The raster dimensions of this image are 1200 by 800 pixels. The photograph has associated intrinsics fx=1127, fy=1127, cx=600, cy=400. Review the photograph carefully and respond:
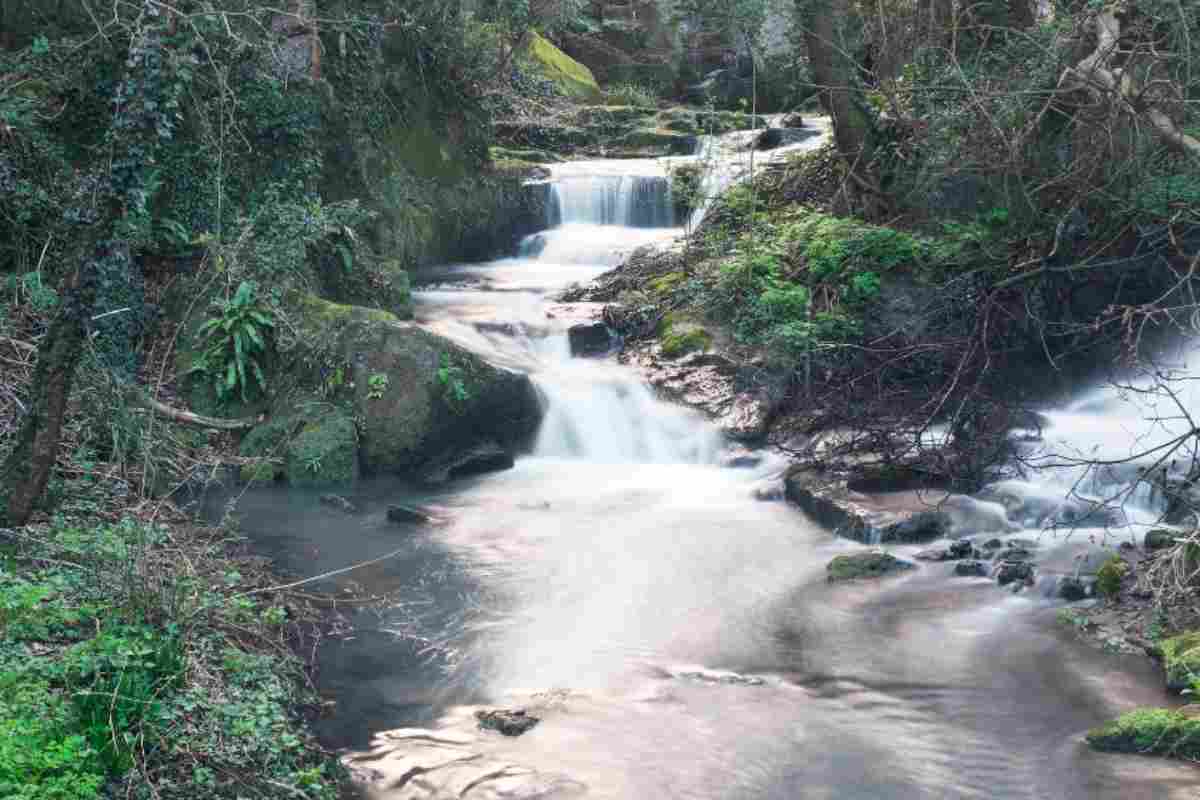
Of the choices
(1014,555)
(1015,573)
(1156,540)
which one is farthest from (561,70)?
(1156,540)

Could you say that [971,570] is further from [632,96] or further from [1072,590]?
[632,96]

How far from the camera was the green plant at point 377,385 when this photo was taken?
12.5 metres

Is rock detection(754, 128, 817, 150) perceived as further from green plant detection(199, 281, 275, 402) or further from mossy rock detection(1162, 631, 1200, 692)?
mossy rock detection(1162, 631, 1200, 692)

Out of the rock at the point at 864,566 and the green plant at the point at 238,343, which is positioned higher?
the green plant at the point at 238,343

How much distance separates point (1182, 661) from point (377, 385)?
27.4 feet

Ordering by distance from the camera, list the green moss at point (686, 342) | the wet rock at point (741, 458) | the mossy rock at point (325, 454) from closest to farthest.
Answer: the mossy rock at point (325, 454), the wet rock at point (741, 458), the green moss at point (686, 342)

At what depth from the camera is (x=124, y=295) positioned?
42.5 feet

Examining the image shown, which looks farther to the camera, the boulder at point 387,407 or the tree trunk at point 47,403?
the boulder at point 387,407

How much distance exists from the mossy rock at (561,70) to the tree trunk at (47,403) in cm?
2003

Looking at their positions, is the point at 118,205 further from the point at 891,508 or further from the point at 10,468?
the point at 891,508

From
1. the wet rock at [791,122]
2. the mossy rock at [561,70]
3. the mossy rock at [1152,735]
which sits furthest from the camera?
the mossy rock at [561,70]

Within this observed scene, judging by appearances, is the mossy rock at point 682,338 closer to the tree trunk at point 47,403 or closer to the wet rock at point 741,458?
the wet rock at point 741,458

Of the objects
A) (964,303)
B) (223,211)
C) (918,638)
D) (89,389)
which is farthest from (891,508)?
(223,211)

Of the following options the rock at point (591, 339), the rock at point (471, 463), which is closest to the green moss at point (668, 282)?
the rock at point (591, 339)
